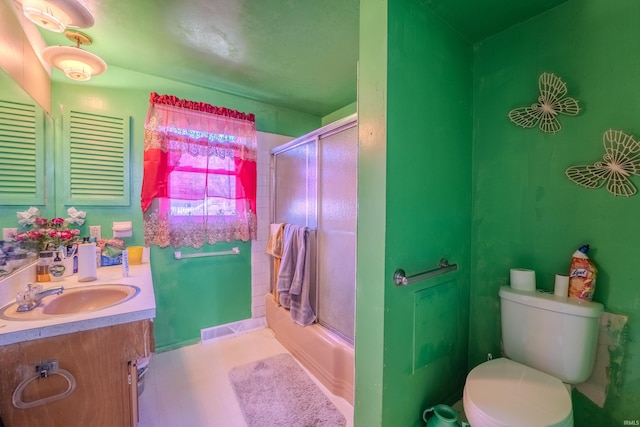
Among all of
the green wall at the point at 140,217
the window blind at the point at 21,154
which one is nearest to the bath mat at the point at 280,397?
the green wall at the point at 140,217

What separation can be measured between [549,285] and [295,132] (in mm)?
2473

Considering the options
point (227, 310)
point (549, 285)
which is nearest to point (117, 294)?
point (227, 310)

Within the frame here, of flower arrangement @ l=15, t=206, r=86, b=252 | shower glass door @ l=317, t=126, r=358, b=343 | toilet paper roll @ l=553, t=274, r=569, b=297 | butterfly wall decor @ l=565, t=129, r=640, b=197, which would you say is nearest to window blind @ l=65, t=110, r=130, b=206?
flower arrangement @ l=15, t=206, r=86, b=252

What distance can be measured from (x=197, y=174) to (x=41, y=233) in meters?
1.06

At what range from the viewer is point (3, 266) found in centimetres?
117

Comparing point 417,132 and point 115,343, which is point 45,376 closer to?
point 115,343

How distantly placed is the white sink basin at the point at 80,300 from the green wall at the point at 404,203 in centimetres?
116

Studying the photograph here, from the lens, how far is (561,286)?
47.3 inches

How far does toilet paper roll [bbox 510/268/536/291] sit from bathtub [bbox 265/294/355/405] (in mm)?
1072

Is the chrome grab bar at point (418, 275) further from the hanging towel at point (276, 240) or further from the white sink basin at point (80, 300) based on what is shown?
the hanging towel at point (276, 240)

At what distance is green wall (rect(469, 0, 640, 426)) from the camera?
1096mm

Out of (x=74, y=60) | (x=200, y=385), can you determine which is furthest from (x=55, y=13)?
(x=200, y=385)

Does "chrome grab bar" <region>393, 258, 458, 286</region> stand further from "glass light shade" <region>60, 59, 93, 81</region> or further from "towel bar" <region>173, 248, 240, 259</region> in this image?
"glass light shade" <region>60, 59, 93, 81</region>

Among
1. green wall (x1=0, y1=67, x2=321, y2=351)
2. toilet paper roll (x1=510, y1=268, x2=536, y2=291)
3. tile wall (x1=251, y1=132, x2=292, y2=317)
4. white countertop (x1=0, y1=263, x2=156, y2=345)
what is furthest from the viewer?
tile wall (x1=251, y1=132, x2=292, y2=317)
